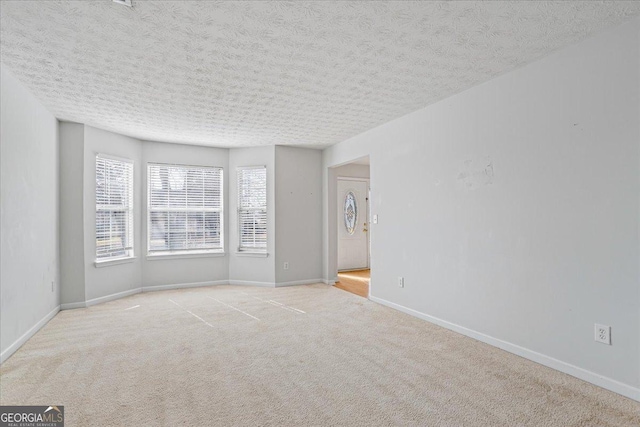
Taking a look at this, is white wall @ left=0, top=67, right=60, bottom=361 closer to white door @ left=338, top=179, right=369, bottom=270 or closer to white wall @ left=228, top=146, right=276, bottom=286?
white wall @ left=228, top=146, right=276, bottom=286

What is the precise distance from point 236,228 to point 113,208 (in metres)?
1.92

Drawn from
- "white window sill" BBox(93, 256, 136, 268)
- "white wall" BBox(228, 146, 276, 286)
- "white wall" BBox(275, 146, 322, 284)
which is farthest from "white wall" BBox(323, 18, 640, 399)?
"white window sill" BBox(93, 256, 136, 268)

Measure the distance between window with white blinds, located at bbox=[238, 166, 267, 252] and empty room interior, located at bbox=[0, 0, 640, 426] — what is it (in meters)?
1.10

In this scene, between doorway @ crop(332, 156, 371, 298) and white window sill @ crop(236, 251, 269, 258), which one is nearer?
white window sill @ crop(236, 251, 269, 258)

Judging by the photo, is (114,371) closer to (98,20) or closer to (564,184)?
(98,20)

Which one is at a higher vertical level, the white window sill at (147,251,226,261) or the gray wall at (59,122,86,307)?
the gray wall at (59,122,86,307)

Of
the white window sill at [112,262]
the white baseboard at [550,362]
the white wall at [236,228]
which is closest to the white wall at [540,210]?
the white baseboard at [550,362]

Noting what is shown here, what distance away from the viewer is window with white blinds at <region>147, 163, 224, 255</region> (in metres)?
5.82

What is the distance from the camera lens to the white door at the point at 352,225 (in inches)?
310

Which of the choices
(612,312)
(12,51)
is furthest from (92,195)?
(612,312)

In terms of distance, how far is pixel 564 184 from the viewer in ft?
8.71

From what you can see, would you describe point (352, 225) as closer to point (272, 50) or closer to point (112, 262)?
point (112, 262)

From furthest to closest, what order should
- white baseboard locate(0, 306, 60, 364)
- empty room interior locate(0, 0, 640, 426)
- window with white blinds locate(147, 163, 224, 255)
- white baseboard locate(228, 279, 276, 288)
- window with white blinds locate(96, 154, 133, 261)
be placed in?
white baseboard locate(228, 279, 276, 288)
window with white blinds locate(147, 163, 224, 255)
window with white blinds locate(96, 154, 133, 261)
white baseboard locate(0, 306, 60, 364)
empty room interior locate(0, 0, 640, 426)

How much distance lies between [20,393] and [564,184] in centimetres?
417
